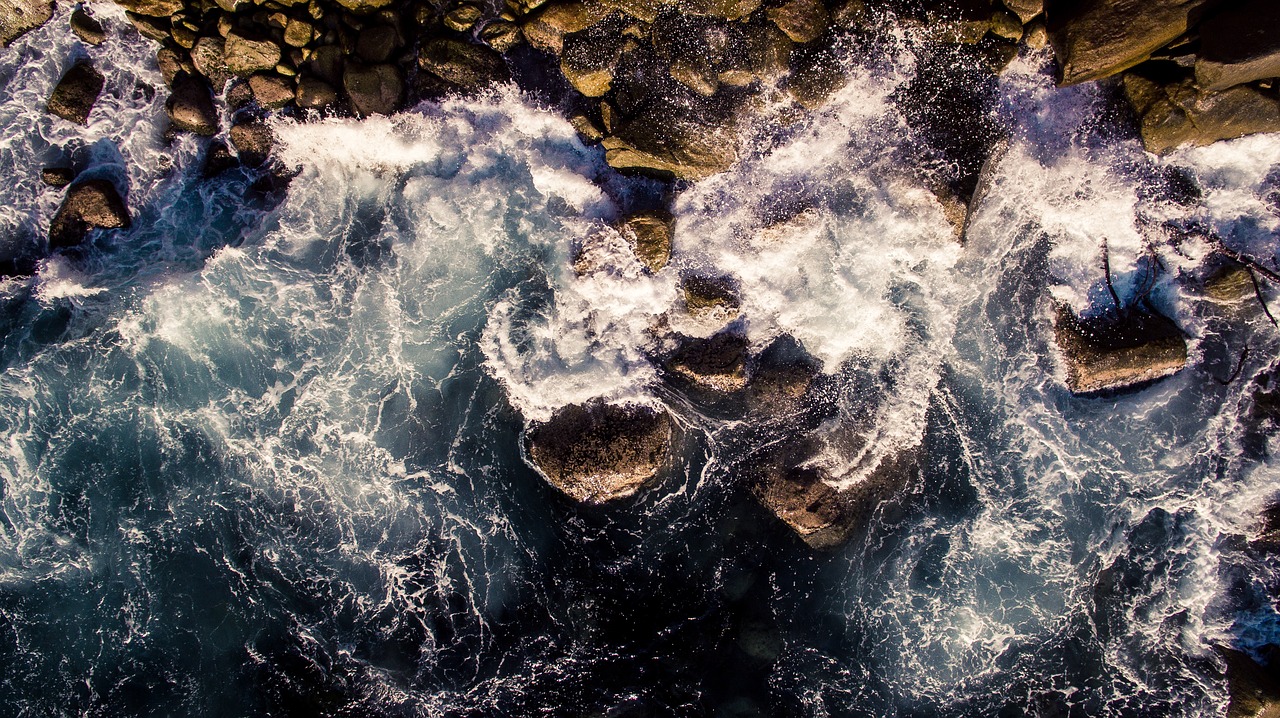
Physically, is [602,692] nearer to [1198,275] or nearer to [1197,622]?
[1197,622]

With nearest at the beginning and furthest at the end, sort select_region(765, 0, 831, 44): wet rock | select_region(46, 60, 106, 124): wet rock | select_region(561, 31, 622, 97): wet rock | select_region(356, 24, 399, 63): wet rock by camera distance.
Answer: select_region(765, 0, 831, 44): wet rock < select_region(561, 31, 622, 97): wet rock < select_region(356, 24, 399, 63): wet rock < select_region(46, 60, 106, 124): wet rock

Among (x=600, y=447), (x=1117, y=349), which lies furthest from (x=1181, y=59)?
(x=600, y=447)

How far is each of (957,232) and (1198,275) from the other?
13.6ft

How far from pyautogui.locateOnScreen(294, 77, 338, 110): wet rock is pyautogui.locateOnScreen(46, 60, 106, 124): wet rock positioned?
375cm

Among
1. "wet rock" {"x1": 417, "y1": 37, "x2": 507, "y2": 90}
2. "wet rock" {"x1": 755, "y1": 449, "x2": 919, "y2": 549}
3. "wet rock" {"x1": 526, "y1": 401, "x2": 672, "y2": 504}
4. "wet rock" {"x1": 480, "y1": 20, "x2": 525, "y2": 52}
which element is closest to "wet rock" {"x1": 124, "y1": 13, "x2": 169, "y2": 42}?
"wet rock" {"x1": 417, "y1": 37, "x2": 507, "y2": 90}

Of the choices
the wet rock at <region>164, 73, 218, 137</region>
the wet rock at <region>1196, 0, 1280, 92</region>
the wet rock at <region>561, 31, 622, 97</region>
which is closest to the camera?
the wet rock at <region>1196, 0, 1280, 92</region>

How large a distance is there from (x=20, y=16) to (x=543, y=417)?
1151cm

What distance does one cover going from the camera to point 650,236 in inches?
364

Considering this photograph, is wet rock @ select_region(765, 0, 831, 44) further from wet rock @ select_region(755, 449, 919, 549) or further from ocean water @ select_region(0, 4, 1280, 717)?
wet rock @ select_region(755, 449, 919, 549)

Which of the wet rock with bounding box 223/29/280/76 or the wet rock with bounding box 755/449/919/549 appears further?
the wet rock with bounding box 755/449/919/549

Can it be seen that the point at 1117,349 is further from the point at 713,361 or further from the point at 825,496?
the point at 713,361

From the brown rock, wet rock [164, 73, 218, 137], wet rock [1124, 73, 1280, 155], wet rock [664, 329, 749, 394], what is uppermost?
wet rock [1124, 73, 1280, 155]

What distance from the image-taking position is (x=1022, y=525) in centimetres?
955

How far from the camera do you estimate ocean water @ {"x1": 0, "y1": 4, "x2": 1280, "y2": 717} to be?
9359 millimetres
